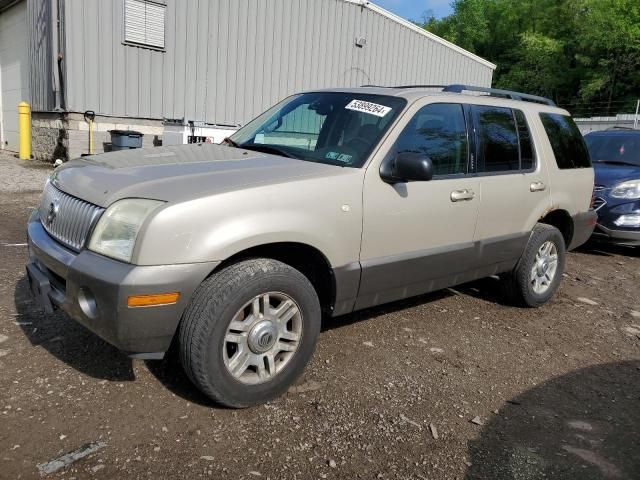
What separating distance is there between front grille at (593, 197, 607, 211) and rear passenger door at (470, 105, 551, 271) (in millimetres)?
3148

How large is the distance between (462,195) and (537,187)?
1077 mm

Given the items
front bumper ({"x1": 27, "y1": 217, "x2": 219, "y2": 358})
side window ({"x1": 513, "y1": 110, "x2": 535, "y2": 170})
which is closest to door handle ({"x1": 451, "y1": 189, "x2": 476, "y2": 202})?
side window ({"x1": 513, "y1": 110, "x2": 535, "y2": 170})

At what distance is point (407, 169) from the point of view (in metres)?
3.29

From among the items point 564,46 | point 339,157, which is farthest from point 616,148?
point 564,46

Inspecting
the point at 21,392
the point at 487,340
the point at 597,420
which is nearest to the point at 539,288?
the point at 487,340

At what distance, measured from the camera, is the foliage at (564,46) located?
42.5m

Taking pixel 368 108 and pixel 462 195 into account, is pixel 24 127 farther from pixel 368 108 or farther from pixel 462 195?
pixel 462 195

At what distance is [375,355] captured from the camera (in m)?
3.76

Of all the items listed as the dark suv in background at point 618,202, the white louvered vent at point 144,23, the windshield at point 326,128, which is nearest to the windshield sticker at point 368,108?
the windshield at point 326,128

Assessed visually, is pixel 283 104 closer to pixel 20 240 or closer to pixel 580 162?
pixel 580 162

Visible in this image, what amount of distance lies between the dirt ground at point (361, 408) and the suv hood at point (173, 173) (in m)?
1.09

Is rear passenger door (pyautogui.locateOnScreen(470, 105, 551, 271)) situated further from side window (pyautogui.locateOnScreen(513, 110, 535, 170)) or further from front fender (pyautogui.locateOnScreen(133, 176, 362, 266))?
front fender (pyautogui.locateOnScreen(133, 176, 362, 266))

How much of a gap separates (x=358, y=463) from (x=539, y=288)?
3060mm

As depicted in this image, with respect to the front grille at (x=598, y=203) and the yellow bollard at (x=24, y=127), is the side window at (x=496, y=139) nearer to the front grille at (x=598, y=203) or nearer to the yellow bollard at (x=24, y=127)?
the front grille at (x=598, y=203)
